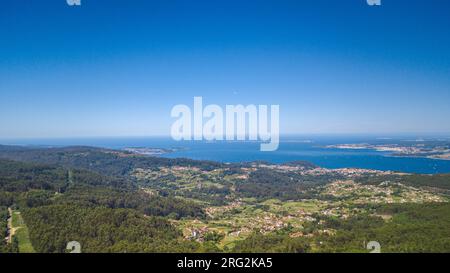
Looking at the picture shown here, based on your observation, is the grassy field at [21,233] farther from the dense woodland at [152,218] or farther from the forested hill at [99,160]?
the forested hill at [99,160]

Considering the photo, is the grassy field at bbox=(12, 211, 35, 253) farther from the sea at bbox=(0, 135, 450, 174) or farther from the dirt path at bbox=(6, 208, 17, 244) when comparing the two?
the sea at bbox=(0, 135, 450, 174)

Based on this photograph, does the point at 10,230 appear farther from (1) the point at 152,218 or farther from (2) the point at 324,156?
(2) the point at 324,156

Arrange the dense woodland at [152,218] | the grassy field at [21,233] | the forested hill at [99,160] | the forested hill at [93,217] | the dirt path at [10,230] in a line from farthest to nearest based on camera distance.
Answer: the forested hill at [99,160] → the dirt path at [10,230] → the forested hill at [93,217] → the dense woodland at [152,218] → the grassy field at [21,233]

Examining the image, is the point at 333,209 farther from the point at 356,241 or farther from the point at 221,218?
the point at 356,241

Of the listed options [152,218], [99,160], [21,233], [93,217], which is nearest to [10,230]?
[21,233]

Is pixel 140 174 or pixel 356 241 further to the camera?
pixel 140 174

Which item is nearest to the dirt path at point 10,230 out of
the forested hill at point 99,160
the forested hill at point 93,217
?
the forested hill at point 93,217

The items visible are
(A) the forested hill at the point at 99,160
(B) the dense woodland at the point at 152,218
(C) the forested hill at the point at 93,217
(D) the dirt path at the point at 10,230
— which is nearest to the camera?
(B) the dense woodland at the point at 152,218
